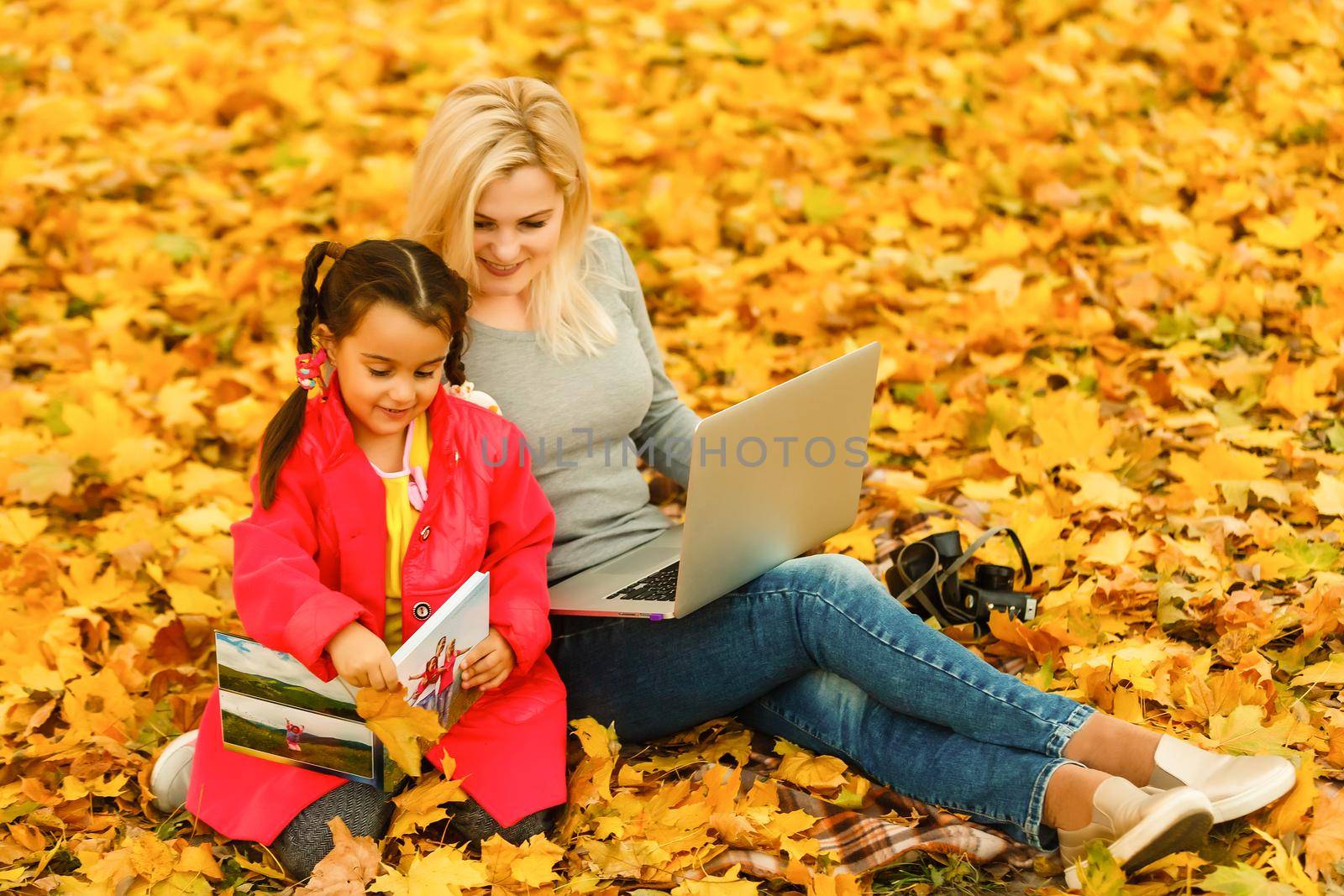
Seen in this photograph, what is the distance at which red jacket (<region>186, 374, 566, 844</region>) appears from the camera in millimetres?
2000

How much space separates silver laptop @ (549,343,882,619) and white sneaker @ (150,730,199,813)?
721 millimetres

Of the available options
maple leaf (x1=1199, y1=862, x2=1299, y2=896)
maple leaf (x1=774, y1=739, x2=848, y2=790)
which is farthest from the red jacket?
maple leaf (x1=1199, y1=862, x2=1299, y2=896)

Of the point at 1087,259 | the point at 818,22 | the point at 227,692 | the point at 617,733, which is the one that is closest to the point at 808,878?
the point at 617,733

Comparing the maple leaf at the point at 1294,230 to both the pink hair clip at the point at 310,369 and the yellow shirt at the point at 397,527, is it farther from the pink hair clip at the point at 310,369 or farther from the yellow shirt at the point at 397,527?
the pink hair clip at the point at 310,369

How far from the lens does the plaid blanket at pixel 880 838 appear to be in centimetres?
208

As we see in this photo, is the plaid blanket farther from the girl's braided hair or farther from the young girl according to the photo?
the girl's braided hair

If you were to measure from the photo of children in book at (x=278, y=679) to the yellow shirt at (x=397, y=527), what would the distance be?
182 millimetres

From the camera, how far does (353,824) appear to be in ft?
6.84

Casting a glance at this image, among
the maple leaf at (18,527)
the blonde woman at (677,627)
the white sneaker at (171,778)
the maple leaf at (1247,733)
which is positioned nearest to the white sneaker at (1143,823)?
the blonde woman at (677,627)

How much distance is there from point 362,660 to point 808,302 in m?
2.30

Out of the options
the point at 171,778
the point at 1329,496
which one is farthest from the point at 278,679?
the point at 1329,496

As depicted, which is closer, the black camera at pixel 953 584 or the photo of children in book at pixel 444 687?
the photo of children in book at pixel 444 687

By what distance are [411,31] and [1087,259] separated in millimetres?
3320

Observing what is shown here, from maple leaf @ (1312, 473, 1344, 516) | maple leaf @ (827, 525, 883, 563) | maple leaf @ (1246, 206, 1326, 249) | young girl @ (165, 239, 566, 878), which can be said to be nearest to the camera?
young girl @ (165, 239, 566, 878)
